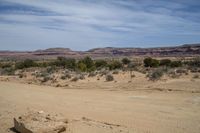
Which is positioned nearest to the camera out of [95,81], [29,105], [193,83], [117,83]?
[29,105]

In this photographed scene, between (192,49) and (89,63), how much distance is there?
101066 mm

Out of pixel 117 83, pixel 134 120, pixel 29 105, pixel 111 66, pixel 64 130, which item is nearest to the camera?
pixel 64 130

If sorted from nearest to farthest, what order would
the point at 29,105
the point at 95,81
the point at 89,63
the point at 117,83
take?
1. the point at 29,105
2. the point at 117,83
3. the point at 95,81
4. the point at 89,63

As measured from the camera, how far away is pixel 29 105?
17078 millimetres

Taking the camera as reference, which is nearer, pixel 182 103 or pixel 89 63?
pixel 182 103

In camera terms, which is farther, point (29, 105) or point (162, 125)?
point (29, 105)

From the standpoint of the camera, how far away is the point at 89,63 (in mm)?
55125

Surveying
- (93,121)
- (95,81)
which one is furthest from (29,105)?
(95,81)

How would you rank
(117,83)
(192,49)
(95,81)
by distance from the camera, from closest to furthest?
1. (117,83)
2. (95,81)
3. (192,49)

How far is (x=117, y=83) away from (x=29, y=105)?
13543 millimetres

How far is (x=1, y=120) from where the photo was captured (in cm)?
1337

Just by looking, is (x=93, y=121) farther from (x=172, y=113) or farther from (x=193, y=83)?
(x=193, y=83)

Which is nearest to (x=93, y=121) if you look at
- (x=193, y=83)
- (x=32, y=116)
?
(x=32, y=116)

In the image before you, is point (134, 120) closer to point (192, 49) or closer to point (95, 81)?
point (95, 81)
